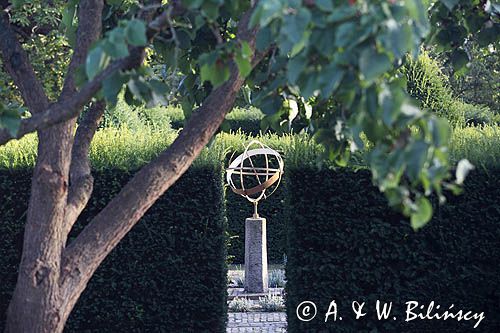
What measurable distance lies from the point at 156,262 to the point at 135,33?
435 cm

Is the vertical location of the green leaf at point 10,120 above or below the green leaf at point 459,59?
below

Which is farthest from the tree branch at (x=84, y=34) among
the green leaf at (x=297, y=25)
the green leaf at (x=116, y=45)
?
the green leaf at (x=297, y=25)

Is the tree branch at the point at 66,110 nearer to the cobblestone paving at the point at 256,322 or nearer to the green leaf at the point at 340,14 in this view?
the green leaf at the point at 340,14

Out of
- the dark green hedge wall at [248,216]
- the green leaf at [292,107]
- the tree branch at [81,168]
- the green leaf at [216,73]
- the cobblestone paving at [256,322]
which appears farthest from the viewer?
the dark green hedge wall at [248,216]

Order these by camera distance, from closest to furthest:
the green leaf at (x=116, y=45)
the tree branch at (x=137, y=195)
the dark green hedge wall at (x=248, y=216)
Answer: the green leaf at (x=116, y=45) → the tree branch at (x=137, y=195) → the dark green hedge wall at (x=248, y=216)

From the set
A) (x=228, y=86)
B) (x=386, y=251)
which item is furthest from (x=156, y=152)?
(x=228, y=86)

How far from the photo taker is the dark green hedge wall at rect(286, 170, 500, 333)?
6406mm

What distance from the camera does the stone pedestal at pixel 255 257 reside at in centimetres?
994

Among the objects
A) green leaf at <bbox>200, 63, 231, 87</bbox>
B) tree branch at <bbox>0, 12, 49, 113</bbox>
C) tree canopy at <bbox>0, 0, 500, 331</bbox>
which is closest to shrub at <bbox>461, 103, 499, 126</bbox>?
tree canopy at <bbox>0, 0, 500, 331</bbox>

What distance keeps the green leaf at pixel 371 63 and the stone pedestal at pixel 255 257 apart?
795 cm

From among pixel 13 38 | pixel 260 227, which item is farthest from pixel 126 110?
pixel 13 38

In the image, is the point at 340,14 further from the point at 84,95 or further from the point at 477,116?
the point at 477,116

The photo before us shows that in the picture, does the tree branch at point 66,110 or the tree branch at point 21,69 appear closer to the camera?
the tree branch at point 66,110

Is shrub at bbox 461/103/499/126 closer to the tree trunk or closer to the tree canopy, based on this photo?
the tree canopy
